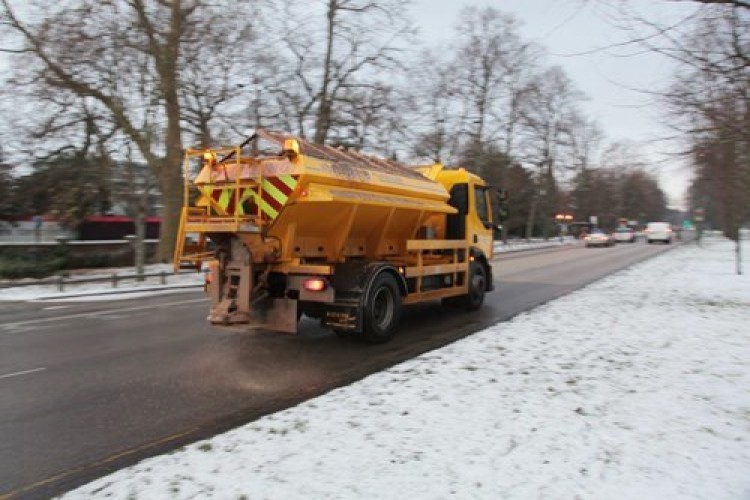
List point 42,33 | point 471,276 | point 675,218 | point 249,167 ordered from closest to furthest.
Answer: point 249,167, point 471,276, point 42,33, point 675,218

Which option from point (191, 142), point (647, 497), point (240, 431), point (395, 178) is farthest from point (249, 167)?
point (191, 142)

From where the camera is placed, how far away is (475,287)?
12.0 m

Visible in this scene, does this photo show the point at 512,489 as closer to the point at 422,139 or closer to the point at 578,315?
the point at 578,315

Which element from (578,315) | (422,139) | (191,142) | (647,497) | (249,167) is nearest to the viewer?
(647,497)

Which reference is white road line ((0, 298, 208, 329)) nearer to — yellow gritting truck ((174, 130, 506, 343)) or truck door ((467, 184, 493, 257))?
yellow gritting truck ((174, 130, 506, 343))

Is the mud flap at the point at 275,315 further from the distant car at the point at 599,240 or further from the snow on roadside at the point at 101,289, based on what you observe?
the distant car at the point at 599,240

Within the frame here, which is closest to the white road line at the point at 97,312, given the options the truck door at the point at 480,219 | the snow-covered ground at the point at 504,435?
the truck door at the point at 480,219

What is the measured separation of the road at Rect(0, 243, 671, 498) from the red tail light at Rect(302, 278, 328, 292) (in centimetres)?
92

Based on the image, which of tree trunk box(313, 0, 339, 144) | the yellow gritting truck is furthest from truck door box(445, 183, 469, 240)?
tree trunk box(313, 0, 339, 144)

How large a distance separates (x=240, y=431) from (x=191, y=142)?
2067cm

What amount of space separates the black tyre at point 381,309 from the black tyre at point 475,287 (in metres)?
3.03

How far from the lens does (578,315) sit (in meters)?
10.6

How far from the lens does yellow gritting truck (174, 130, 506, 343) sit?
7801mm

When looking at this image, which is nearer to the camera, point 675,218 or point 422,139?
point 422,139
